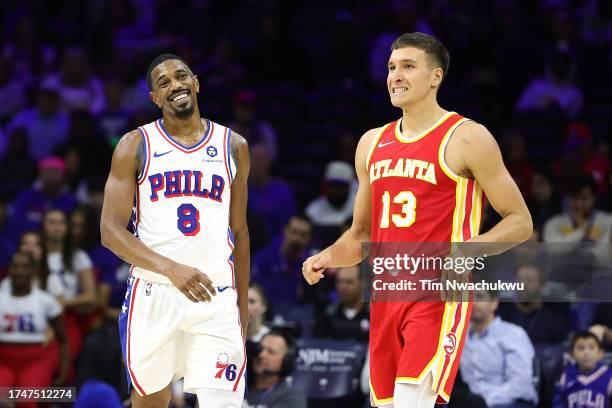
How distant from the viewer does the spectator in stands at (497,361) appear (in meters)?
8.95

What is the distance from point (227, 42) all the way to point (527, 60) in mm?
3810

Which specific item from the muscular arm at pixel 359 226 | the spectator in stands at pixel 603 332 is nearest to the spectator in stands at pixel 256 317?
the spectator in stands at pixel 603 332

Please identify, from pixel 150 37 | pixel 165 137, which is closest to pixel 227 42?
pixel 150 37

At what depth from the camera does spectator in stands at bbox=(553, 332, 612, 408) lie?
8.60 m

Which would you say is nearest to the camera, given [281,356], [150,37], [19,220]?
[281,356]

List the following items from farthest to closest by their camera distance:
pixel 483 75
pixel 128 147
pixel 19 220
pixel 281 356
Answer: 1. pixel 483 75
2. pixel 19 220
3. pixel 281 356
4. pixel 128 147

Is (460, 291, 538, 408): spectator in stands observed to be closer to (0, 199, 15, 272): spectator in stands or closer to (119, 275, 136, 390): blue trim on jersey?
(119, 275, 136, 390): blue trim on jersey

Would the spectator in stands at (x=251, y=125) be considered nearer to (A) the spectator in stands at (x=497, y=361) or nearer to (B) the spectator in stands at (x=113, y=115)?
(B) the spectator in stands at (x=113, y=115)

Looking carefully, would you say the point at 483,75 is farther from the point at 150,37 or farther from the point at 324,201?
the point at 150,37

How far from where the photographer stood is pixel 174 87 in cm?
621

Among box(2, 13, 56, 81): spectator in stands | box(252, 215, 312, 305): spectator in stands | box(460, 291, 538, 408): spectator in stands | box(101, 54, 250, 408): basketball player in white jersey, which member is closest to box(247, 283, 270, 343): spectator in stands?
box(252, 215, 312, 305): spectator in stands

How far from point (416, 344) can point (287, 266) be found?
5520 millimetres

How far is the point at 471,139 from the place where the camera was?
19.0ft

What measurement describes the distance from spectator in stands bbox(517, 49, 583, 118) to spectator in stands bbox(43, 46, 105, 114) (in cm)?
535
